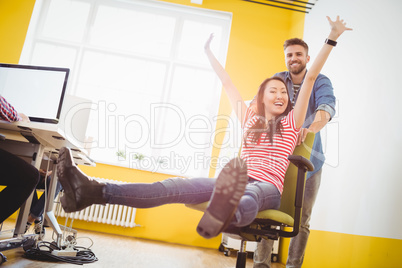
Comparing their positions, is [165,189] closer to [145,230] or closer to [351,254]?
[351,254]

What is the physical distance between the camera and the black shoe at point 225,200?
0.90m

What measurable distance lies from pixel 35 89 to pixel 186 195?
4.72ft

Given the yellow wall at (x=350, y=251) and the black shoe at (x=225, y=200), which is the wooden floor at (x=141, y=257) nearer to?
the yellow wall at (x=350, y=251)

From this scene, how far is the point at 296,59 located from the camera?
218cm

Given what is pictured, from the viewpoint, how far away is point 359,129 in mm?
2424

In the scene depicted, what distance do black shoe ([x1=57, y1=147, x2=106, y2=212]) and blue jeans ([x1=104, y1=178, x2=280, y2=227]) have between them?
33 mm

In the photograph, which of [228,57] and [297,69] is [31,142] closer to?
[297,69]

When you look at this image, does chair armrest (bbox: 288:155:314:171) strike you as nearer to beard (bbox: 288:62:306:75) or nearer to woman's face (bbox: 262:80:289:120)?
woman's face (bbox: 262:80:289:120)

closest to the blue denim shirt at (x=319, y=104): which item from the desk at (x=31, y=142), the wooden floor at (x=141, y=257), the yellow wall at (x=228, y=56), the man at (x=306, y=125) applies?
the man at (x=306, y=125)

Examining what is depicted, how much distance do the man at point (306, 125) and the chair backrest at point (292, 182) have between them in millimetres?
334

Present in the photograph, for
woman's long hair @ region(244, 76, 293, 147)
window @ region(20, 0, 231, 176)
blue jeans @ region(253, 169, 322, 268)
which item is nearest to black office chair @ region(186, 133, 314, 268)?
woman's long hair @ region(244, 76, 293, 147)

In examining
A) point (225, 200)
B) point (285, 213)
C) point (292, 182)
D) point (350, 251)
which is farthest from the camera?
point (350, 251)

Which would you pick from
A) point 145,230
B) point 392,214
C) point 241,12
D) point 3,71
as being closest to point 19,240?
point 3,71

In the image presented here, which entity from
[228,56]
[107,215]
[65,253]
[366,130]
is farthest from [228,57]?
[65,253]
